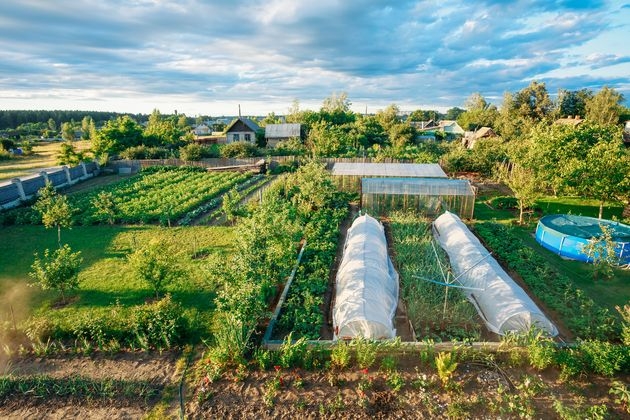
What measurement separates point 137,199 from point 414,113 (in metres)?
86.1

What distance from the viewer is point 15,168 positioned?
35.0 m

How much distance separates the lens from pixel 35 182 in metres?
22.5

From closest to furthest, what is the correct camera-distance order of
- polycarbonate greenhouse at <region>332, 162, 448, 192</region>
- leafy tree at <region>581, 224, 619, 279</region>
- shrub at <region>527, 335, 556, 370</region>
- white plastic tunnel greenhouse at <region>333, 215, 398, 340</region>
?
shrub at <region>527, 335, 556, 370</region> < white plastic tunnel greenhouse at <region>333, 215, 398, 340</region> < leafy tree at <region>581, 224, 619, 279</region> < polycarbonate greenhouse at <region>332, 162, 448, 192</region>

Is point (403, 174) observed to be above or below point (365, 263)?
above

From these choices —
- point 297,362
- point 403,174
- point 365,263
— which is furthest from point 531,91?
point 297,362

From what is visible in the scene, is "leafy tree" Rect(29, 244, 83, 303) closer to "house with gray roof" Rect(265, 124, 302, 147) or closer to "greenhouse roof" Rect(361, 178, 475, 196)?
"greenhouse roof" Rect(361, 178, 475, 196)

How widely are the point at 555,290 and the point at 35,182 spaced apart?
28747mm

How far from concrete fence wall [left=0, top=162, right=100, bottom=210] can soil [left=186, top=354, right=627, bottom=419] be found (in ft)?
66.8

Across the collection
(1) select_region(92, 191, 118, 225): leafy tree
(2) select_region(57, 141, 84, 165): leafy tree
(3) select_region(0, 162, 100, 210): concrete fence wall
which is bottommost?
(1) select_region(92, 191, 118, 225): leafy tree

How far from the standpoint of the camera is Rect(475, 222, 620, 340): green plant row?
9.00 meters

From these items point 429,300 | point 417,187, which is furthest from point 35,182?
point 429,300

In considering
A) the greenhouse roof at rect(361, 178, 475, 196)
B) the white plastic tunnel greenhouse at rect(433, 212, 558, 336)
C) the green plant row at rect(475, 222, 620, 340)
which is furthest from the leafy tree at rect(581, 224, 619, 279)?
the greenhouse roof at rect(361, 178, 475, 196)

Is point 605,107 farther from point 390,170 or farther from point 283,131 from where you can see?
point 283,131

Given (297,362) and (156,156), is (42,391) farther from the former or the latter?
(156,156)
